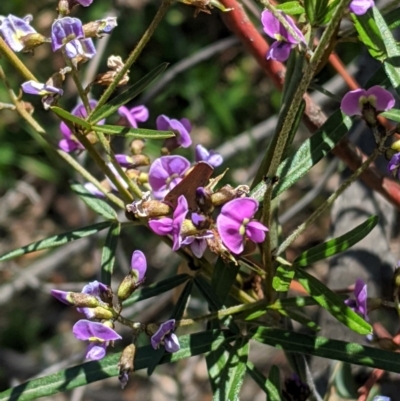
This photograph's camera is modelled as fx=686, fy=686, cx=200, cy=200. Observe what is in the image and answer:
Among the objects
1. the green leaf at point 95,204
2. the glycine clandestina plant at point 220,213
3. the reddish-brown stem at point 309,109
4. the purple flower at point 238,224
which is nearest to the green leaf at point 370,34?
the glycine clandestina plant at point 220,213

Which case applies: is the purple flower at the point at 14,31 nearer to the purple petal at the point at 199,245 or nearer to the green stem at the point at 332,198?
the purple petal at the point at 199,245

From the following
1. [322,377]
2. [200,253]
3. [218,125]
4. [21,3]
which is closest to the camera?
[200,253]

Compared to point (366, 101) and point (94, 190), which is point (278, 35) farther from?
point (94, 190)

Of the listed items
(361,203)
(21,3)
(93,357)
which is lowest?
(361,203)

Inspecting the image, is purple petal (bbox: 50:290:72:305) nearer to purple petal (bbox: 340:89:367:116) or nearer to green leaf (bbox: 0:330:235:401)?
green leaf (bbox: 0:330:235:401)

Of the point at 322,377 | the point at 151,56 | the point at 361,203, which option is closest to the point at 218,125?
the point at 151,56

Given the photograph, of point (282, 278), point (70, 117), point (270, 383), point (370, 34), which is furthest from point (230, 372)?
point (370, 34)

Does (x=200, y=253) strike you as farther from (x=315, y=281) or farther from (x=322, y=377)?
(x=322, y=377)
